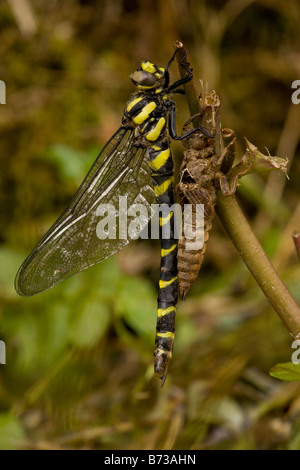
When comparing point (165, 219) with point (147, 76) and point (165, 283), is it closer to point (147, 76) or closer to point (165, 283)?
point (165, 283)

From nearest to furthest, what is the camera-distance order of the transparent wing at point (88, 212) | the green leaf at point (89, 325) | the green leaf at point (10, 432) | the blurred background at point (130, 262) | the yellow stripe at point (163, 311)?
the yellow stripe at point (163, 311) < the transparent wing at point (88, 212) < the green leaf at point (10, 432) < the blurred background at point (130, 262) < the green leaf at point (89, 325)

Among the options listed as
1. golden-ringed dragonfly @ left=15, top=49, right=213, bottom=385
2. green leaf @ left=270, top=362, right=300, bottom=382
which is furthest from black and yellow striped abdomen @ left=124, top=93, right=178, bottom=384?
green leaf @ left=270, top=362, right=300, bottom=382

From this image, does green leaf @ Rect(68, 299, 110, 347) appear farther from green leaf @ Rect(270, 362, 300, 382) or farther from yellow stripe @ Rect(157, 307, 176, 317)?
green leaf @ Rect(270, 362, 300, 382)

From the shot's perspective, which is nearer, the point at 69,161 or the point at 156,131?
the point at 156,131

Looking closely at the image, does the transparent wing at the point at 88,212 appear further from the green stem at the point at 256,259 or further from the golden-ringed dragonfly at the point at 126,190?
the green stem at the point at 256,259

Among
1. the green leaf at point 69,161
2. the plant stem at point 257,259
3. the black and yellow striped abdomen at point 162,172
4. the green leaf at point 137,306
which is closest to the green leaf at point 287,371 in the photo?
the plant stem at point 257,259

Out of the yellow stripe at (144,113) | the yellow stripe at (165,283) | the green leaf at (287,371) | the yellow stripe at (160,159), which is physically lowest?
the green leaf at (287,371)

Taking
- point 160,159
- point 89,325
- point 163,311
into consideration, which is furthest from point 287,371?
point 89,325
